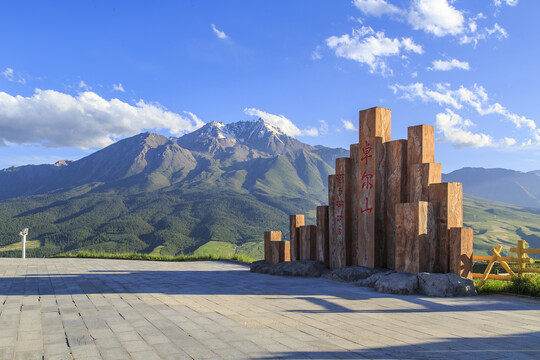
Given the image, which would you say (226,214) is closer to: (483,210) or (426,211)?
(483,210)

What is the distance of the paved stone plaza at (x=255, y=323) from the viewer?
4.29 m

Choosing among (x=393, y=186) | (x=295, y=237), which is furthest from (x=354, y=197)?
(x=295, y=237)

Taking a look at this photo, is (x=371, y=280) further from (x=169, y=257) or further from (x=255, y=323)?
(x=169, y=257)

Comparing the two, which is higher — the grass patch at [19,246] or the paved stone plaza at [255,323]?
the paved stone plaza at [255,323]

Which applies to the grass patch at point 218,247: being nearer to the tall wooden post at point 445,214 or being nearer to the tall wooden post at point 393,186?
the tall wooden post at point 393,186

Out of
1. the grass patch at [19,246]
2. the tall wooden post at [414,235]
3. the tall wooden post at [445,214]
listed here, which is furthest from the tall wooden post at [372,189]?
the grass patch at [19,246]

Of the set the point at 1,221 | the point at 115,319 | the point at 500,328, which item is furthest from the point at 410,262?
the point at 1,221

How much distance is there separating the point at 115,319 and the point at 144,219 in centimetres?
12805

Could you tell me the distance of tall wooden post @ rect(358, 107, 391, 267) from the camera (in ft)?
33.5

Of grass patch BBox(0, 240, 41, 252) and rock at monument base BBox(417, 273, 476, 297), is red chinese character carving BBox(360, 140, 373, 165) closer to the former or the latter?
rock at monument base BBox(417, 273, 476, 297)

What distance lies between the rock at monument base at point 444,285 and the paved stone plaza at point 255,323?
0.30 m

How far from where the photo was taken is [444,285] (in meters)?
7.89

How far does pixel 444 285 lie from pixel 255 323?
4138 mm

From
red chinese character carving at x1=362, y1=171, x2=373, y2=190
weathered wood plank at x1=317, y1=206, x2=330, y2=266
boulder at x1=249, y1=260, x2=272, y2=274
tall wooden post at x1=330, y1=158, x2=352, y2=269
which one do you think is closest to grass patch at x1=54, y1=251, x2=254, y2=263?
boulder at x1=249, y1=260, x2=272, y2=274
